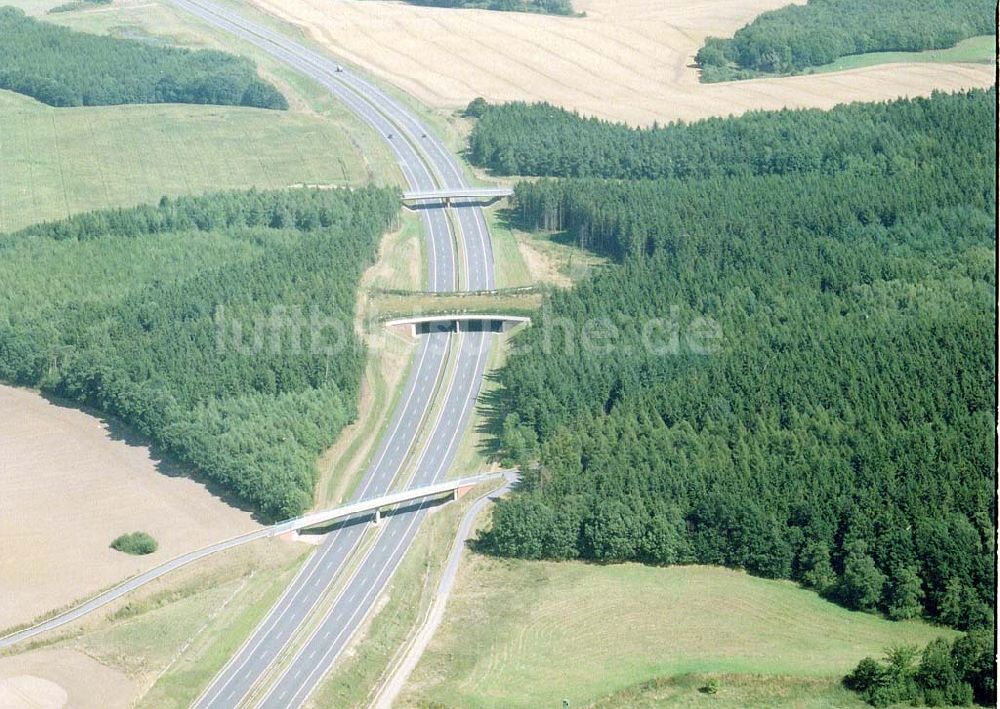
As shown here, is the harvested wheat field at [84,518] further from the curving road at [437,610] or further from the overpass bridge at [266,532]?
the curving road at [437,610]

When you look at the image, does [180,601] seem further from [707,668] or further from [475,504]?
[707,668]

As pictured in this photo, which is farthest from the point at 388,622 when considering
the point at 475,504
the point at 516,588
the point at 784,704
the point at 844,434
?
the point at 844,434

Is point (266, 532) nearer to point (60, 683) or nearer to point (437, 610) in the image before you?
point (437, 610)

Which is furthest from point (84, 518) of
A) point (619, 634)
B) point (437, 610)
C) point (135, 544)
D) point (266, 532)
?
point (619, 634)

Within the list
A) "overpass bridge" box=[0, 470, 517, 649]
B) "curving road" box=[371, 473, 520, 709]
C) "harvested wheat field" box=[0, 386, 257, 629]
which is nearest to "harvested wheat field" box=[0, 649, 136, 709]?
"overpass bridge" box=[0, 470, 517, 649]

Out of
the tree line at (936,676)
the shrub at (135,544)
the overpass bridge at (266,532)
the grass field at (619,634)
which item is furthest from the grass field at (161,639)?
the tree line at (936,676)

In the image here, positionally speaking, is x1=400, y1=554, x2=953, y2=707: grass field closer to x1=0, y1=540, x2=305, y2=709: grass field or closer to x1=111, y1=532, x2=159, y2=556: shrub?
x1=0, y1=540, x2=305, y2=709: grass field
